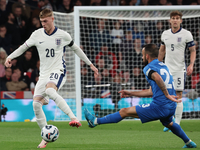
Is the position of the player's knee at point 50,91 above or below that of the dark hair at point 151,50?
below

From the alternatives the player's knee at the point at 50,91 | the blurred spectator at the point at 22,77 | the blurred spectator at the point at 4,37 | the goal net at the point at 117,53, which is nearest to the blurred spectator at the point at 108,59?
the goal net at the point at 117,53

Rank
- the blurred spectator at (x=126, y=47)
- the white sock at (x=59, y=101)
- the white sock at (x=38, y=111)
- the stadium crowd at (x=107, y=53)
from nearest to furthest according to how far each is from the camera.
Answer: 1. the white sock at (x=59, y=101)
2. the white sock at (x=38, y=111)
3. the stadium crowd at (x=107, y=53)
4. the blurred spectator at (x=126, y=47)

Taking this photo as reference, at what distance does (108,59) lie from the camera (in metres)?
10.3

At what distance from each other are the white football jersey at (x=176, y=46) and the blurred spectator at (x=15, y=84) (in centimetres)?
492

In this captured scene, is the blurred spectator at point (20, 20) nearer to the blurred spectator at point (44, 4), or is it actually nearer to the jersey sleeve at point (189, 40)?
the blurred spectator at point (44, 4)

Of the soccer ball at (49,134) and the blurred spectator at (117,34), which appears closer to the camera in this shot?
the soccer ball at (49,134)

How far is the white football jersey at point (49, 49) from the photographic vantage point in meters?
5.06

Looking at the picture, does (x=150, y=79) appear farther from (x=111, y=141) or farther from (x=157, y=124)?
(x=157, y=124)

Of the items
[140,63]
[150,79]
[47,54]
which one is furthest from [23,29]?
[150,79]

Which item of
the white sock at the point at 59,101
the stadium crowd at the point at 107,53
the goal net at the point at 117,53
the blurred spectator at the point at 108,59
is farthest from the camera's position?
the blurred spectator at the point at 108,59

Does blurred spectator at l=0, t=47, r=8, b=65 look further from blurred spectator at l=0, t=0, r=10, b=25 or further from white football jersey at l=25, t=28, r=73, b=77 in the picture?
white football jersey at l=25, t=28, r=73, b=77

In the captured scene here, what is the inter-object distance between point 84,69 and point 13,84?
6.95 ft

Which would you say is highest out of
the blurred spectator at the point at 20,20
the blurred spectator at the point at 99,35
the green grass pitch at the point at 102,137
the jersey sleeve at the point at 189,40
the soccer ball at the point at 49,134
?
the blurred spectator at the point at 20,20

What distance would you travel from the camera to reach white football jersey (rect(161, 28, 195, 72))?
6.78 m
